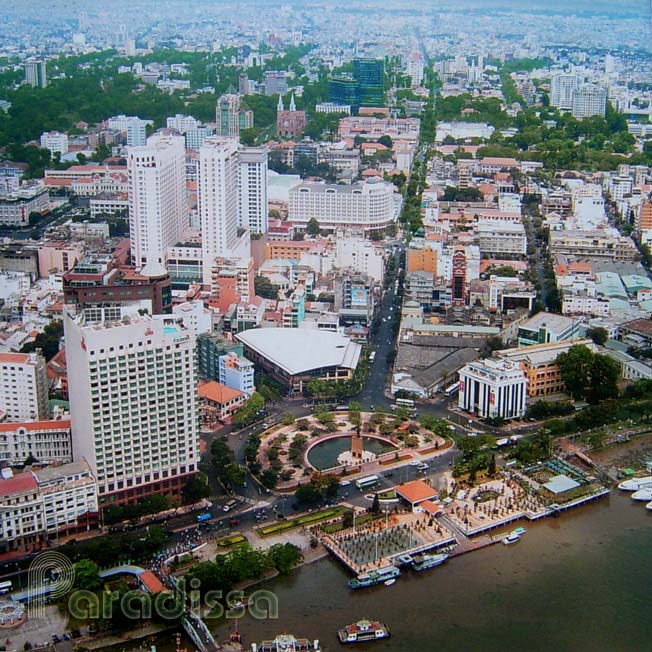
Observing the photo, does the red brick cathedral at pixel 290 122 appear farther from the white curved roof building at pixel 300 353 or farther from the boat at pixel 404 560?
the boat at pixel 404 560

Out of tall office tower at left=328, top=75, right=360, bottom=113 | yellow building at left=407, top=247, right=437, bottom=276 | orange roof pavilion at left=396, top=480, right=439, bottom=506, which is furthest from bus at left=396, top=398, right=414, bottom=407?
tall office tower at left=328, top=75, right=360, bottom=113

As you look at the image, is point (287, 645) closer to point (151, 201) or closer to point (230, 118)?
point (151, 201)

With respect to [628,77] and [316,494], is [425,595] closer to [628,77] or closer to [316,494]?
[316,494]

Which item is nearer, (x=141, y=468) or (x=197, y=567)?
(x=197, y=567)

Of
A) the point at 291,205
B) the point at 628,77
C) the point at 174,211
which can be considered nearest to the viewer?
the point at 174,211

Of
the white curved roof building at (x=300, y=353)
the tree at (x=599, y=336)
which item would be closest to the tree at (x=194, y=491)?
the white curved roof building at (x=300, y=353)

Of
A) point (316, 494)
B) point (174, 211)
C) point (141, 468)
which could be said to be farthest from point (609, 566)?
point (174, 211)
